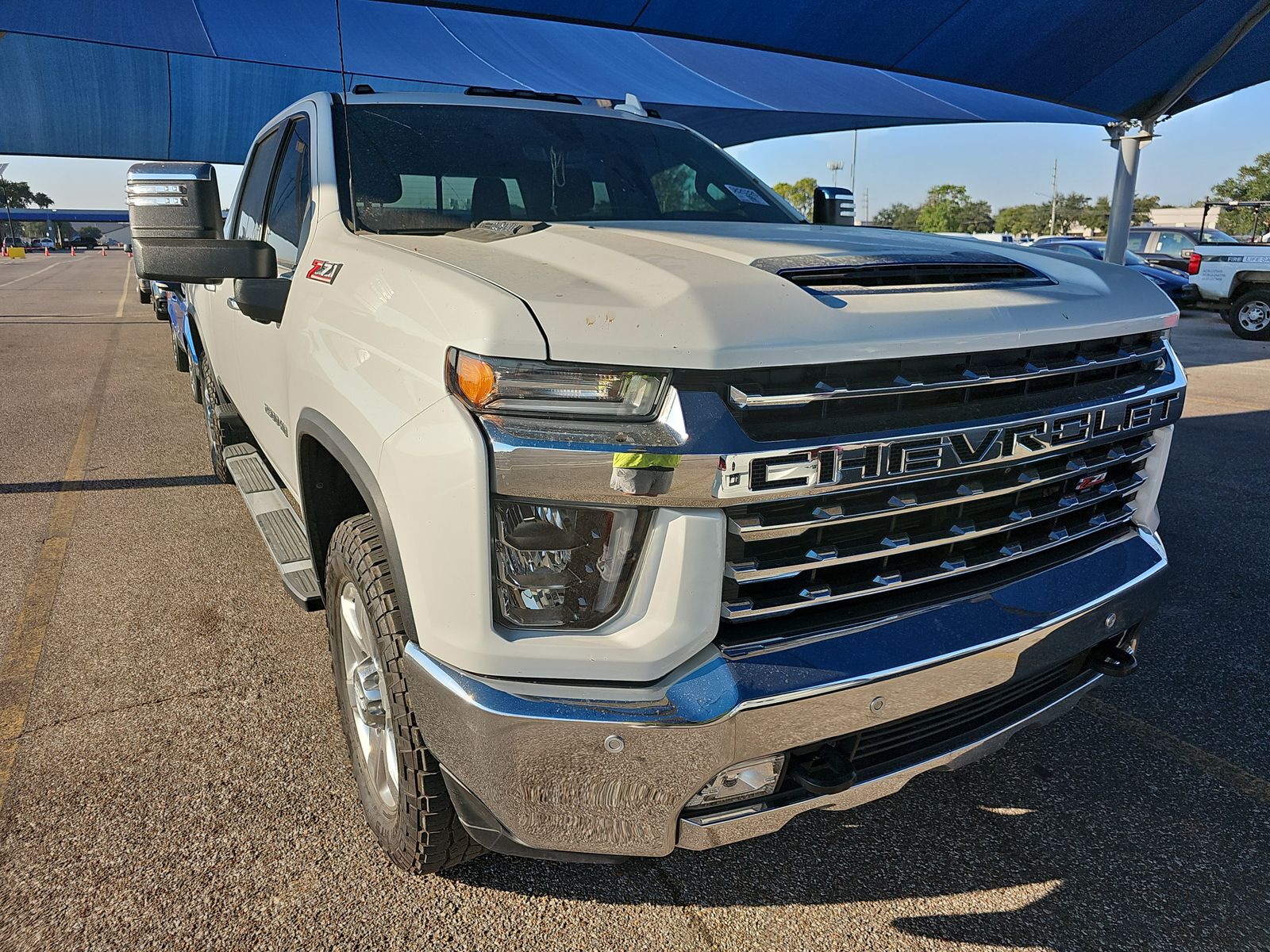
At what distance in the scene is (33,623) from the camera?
3.54m

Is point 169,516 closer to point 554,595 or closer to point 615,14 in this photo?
point 554,595

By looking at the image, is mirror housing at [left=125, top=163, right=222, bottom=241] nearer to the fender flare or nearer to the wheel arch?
the fender flare

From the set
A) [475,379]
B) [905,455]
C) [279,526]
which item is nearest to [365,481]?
[475,379]

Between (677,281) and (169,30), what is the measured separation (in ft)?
42.0

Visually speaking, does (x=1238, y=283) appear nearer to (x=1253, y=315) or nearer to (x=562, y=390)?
(x=1253, y=315)

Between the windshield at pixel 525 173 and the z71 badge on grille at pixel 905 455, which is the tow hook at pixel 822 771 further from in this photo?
the windshield at pixel 525 173

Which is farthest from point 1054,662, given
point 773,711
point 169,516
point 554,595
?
point 169,516

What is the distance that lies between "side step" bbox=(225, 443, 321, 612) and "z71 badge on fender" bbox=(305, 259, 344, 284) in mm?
827

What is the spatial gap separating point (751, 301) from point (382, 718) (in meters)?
1.38

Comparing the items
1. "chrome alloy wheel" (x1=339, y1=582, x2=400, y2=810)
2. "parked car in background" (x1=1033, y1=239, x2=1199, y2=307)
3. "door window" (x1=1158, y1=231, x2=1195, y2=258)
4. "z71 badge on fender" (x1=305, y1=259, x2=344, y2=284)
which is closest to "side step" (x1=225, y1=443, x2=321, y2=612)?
"chrome alloy wheel" (x1=339, y1=582, x2=400, y2=810)

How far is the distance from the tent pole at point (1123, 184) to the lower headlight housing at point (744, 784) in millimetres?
11588

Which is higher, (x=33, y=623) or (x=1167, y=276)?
(x=1167, y=276)

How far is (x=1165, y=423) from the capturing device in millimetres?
2352

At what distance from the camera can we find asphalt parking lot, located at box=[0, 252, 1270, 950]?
2062 mm
